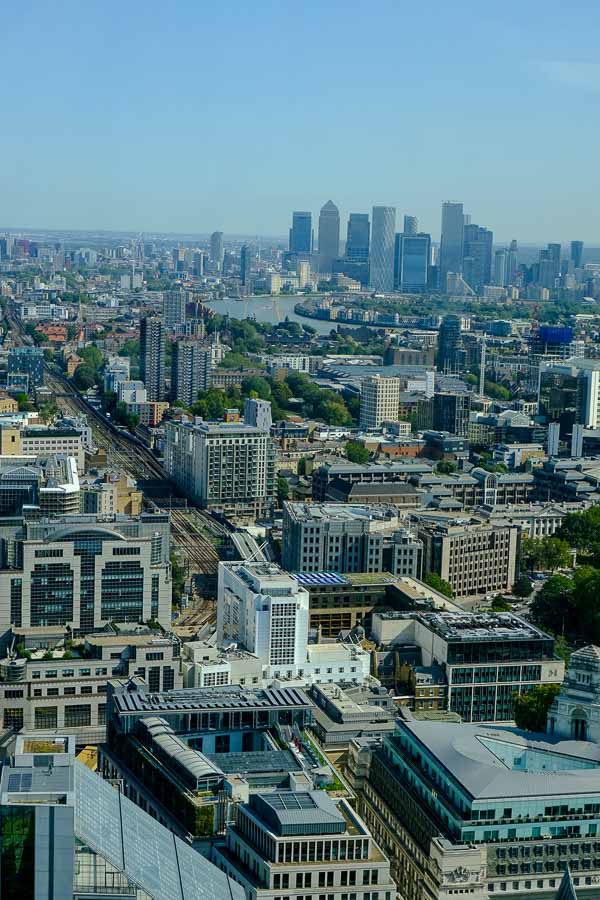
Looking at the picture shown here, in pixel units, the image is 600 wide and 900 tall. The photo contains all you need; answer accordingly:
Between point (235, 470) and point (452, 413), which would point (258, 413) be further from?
point (452, 413)

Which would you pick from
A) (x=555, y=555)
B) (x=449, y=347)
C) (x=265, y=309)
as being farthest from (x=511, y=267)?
(x=555, y=555)

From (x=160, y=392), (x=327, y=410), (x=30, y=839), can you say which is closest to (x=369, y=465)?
(x=327, y=410)

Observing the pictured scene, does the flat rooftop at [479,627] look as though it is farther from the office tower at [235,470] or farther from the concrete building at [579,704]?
the office tower at [235,470]

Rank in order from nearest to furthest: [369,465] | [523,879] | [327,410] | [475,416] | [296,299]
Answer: [523,879], [369,465], [475,416], [327,410], [296,299]

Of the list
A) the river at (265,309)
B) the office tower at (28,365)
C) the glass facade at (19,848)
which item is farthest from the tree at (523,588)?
the river at (265,309)

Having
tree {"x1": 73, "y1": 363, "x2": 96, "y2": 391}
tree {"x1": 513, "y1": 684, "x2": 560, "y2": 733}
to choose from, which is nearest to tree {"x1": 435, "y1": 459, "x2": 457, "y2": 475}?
tree {"x1": 513, "y1": 684, "x2": 560, "y2": 733}

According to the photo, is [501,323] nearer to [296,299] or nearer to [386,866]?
[296,299]
